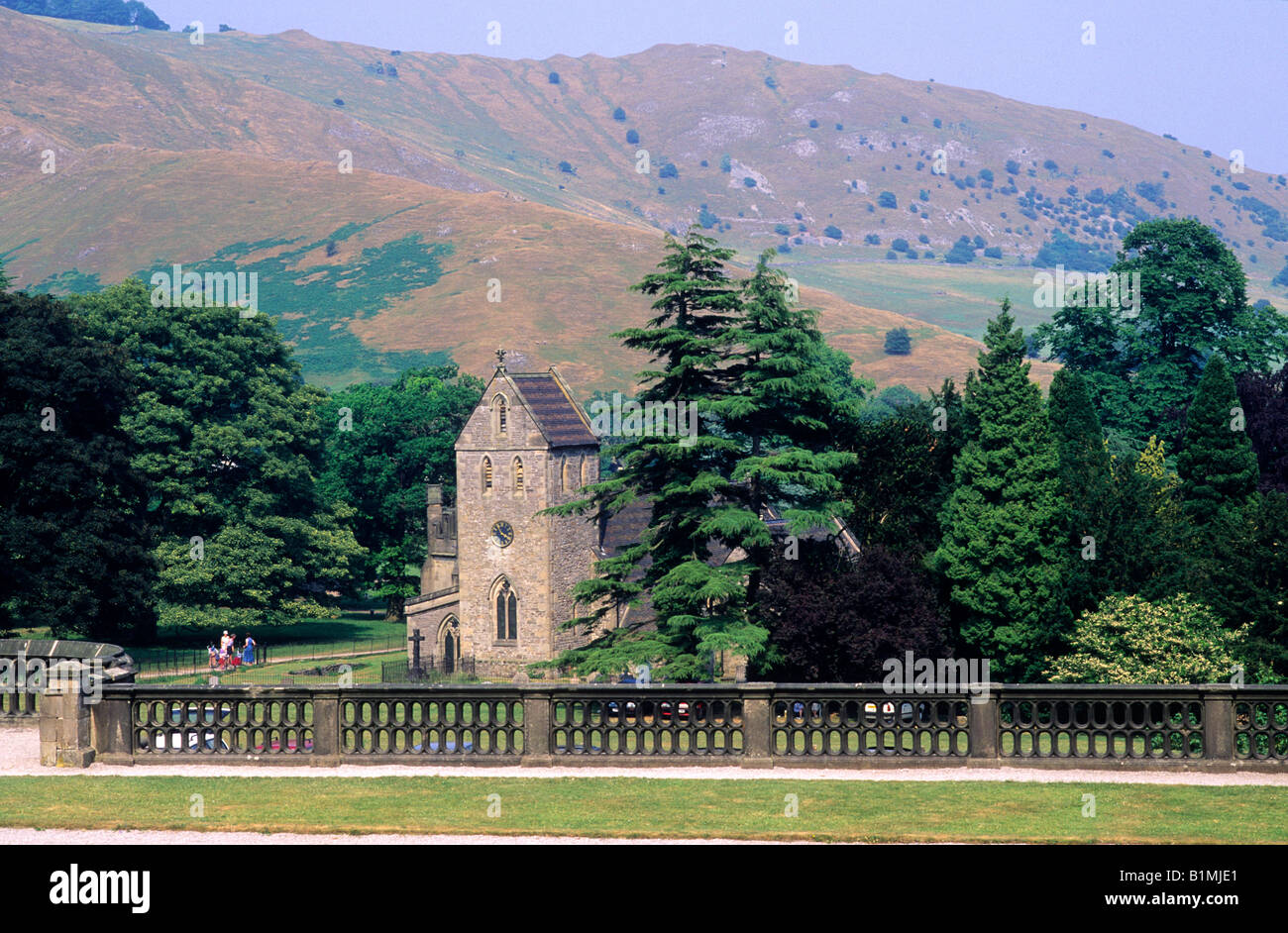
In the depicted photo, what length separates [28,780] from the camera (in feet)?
66.9

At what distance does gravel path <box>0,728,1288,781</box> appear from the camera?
20.3 metres

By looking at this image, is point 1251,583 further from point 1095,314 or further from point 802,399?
point 1095,314

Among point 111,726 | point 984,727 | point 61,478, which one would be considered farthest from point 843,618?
point 61,478

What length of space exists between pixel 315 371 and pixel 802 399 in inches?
6318

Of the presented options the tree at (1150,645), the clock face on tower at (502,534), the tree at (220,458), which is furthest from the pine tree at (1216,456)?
the tree at (220,458)

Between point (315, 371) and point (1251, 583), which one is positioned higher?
point (315, 371)

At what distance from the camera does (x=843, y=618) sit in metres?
36.9

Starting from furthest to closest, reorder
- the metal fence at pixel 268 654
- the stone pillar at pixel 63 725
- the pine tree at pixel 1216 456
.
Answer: the metal fence at pixel 268 654, the pine tree at pixel 1216 456, the stone pillar at pixel 63 725

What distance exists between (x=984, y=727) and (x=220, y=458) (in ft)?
191

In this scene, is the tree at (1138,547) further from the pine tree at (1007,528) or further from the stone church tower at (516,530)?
the stone church tower at (516,530)

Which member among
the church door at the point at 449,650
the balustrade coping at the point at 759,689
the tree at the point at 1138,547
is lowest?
the church door at the point at 449,650

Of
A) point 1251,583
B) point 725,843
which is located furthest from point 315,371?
point 725,843

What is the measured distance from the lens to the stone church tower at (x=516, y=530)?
71.7 metres

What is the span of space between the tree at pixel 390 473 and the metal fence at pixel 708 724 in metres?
64.7
